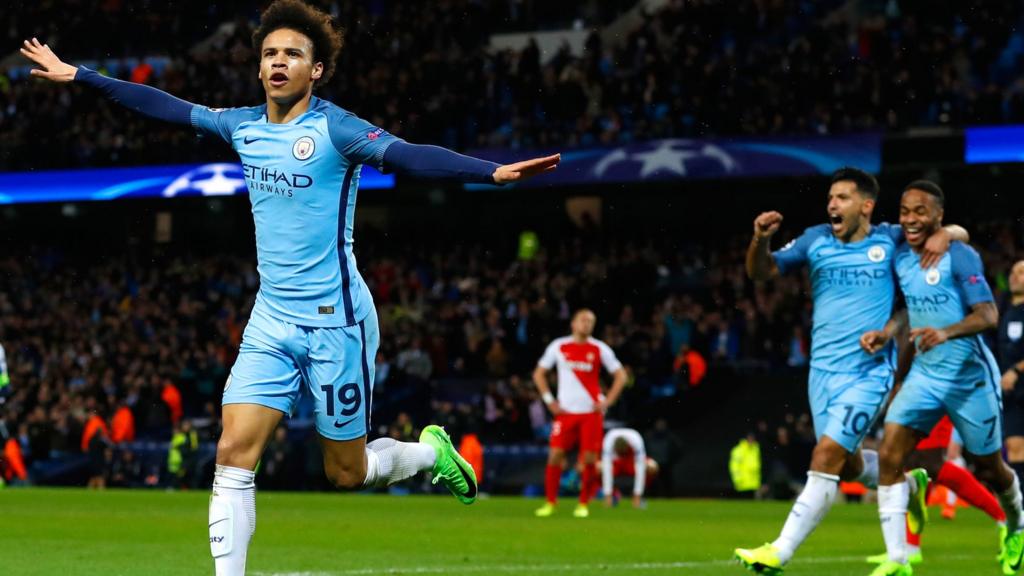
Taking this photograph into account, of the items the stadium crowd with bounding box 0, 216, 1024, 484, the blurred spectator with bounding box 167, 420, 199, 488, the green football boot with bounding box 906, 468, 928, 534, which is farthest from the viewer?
the blurred spectator with bounding box 167, 420, 199, 488

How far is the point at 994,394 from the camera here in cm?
937

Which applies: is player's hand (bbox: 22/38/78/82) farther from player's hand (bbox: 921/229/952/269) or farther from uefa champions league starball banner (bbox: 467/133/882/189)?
uefa champions league starball banner (bbox: 467/133/882/189)

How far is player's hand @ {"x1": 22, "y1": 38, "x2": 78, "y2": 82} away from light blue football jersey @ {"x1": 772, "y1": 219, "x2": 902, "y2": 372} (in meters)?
3.97

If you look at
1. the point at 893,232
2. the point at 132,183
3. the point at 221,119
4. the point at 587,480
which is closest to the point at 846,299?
the point at 893,232

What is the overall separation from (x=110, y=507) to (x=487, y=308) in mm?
12235

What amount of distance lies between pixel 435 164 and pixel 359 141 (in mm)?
466

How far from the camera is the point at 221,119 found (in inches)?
267

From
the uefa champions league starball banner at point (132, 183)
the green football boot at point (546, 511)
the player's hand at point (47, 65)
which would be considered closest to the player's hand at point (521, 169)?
the player's hand at point (47, 65)

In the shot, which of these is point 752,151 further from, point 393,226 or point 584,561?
point 584,561

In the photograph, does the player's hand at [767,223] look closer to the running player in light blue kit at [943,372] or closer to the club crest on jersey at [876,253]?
the club crest on jersey at [876,253]

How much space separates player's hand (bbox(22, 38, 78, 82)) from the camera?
6.97 meters

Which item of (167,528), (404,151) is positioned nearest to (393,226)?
(167,528)

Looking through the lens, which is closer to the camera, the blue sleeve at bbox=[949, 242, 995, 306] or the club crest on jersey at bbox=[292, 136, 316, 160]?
the club crest on jersey at bbox=[292, 136, 316, 160]

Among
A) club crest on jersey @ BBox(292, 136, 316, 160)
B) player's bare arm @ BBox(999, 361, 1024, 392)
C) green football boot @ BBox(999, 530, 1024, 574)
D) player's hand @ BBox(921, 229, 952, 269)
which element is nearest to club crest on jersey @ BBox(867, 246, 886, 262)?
player's hand @ BBox(921, 229, 952, 269)
